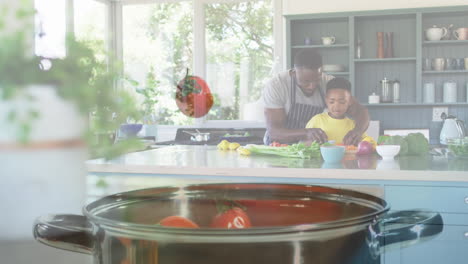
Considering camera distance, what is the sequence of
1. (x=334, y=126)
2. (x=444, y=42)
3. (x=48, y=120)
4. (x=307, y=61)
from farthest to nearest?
1. (x=444, y=42)
2. (x=307, y=61)
3. (x=334, y=126)
4. (x=48, y=120)

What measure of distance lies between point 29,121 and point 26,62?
0.01 m

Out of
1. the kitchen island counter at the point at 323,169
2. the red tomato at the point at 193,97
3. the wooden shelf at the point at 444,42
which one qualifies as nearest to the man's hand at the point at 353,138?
the kitchen island counter at the point at 323,169

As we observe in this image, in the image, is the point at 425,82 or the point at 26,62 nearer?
the point at 26,62

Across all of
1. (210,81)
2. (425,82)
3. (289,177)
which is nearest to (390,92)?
(425,82)

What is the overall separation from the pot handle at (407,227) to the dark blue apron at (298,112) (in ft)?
5.02

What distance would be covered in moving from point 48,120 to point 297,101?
171 centimetres

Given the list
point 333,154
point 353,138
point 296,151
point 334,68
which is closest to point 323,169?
point 333,154

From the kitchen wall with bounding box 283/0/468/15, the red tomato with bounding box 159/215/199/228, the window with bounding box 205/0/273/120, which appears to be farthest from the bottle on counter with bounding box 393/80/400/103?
the red tomato with bounding box 159/215/199/228

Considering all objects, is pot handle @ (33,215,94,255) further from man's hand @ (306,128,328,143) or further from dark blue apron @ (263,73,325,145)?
dark blue apron @ (263,73,325,145)

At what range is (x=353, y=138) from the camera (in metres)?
1.51

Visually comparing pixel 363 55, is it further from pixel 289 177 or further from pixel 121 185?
pixel 121 185

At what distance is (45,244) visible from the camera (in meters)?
0.13

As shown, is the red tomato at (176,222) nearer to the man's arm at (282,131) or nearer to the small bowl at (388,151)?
the small bowl at (388,151)

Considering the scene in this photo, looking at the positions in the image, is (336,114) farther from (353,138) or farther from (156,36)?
(156,36)
